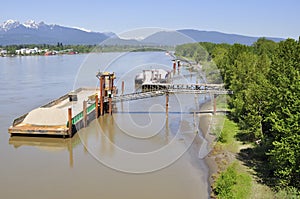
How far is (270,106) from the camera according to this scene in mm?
16547

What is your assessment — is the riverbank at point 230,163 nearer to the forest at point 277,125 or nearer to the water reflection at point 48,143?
the forest at point 277,125

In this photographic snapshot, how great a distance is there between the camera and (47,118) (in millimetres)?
Answer: 23500

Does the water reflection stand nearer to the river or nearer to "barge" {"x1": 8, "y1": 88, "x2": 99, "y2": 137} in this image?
the river

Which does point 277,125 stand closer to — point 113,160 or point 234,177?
point 234,177

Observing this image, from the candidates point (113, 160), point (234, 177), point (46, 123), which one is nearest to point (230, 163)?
point (234, 177)

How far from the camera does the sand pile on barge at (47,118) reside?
925 inches

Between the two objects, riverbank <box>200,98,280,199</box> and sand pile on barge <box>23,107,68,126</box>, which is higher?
sand pile on barge <box>23,107,68,126</box>

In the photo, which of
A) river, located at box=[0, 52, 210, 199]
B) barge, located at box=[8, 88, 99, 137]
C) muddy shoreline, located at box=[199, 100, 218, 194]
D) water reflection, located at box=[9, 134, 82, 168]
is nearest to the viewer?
river, located at box=[0, 52, 210, 199]

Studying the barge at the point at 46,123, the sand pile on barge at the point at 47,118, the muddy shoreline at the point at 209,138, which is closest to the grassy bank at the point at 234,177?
the muddy shoreline at the point at 209,138

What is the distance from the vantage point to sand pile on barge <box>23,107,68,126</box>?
23.5 meters

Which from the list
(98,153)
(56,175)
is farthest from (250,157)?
(56,175)

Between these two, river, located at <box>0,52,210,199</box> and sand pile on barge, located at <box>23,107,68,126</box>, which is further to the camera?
sand pile on barge, located at <box>23,107,68,126</box>

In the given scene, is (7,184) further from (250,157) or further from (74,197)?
(250,157)

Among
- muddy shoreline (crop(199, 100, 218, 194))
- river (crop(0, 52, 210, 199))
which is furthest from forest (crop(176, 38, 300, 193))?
river (crop(0, 52, 210, 199))
